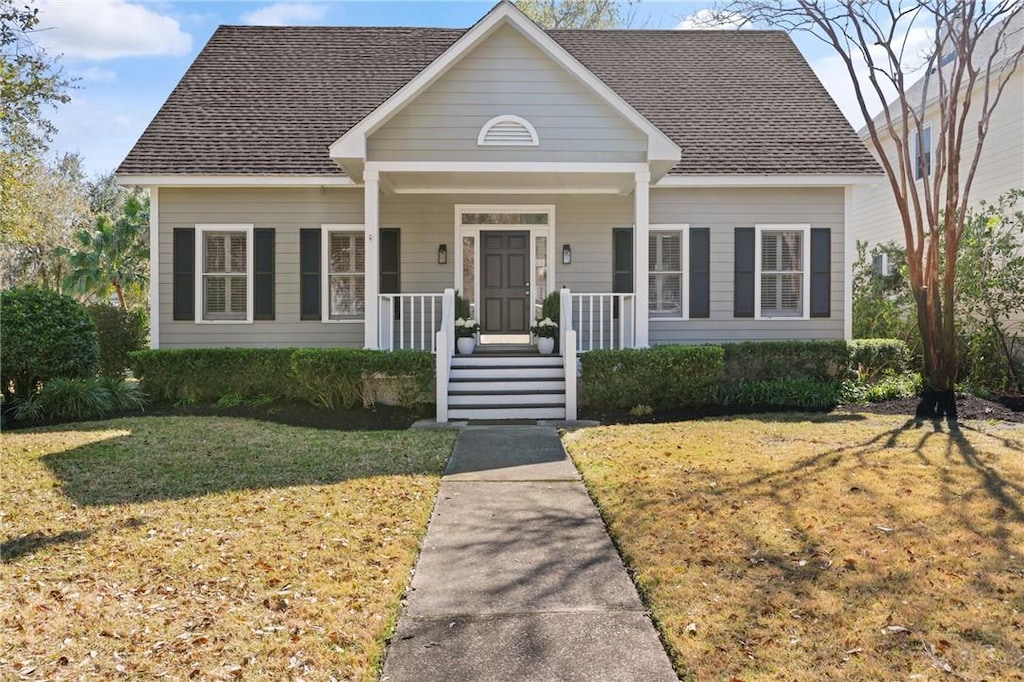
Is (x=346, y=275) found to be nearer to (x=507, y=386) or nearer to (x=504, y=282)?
(x=504, y=282)

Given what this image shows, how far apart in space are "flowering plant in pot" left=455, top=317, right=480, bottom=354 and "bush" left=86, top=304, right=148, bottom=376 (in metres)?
6.47

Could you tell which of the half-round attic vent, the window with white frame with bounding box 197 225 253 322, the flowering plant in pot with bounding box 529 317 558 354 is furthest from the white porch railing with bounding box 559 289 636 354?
the window with white frame with bounding box 197 225 253 322

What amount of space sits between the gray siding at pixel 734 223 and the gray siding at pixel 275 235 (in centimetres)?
538

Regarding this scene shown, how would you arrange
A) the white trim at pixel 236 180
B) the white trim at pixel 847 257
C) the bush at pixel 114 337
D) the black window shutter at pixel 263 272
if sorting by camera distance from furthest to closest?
the bush at pixel 114 337 < the white trim at pixel 847 257 < the black window shutter at pixel 263 272 < the white trim at pixel 236 180

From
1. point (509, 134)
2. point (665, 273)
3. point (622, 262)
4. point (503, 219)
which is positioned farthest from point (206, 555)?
point (665, 273)

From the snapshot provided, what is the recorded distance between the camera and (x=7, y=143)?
1455 cm

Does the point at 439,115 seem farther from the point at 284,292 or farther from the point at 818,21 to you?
the point at 818,21

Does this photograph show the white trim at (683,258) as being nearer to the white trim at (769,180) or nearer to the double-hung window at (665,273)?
the double-hung window at (665,273)

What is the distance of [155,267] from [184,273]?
464 millimetres

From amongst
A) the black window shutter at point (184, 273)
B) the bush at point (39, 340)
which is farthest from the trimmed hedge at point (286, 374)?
the black window shutter at point (184, 273)

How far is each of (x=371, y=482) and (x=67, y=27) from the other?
35.2 feet

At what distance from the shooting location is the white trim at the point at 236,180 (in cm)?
1221

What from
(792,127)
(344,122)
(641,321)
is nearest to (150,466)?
(641,321)

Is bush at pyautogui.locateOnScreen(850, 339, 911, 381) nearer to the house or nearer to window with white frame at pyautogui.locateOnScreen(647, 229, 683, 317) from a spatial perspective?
the house
